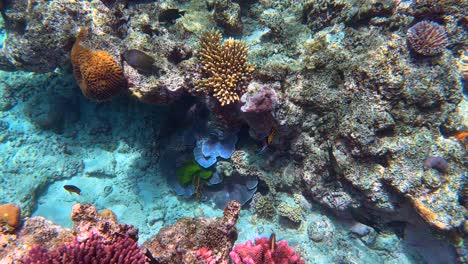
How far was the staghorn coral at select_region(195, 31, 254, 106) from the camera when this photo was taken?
477 centimetres

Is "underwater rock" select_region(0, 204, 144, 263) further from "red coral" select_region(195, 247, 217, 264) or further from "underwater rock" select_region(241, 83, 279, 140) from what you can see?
"underwater rock" select_region(241, 83, 279, 140)

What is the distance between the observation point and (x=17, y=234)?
4.36 metres

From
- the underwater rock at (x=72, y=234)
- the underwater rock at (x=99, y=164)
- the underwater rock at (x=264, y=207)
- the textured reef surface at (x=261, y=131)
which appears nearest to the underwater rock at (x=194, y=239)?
the textured reef surface at (x=261, y=131)

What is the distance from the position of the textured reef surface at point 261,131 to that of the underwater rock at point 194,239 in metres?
0.02

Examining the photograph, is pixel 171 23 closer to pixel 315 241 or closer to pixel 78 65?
pixel 78 65

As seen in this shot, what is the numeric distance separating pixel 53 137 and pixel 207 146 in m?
4.50

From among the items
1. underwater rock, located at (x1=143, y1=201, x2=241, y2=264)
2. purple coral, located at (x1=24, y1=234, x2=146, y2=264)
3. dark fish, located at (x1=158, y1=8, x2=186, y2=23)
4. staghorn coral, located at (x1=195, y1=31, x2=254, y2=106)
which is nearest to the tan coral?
underwater rock, located at (x1=143, y1=201, x2=241, y2=264)

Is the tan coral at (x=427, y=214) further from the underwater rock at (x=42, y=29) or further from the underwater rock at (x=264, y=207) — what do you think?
the underwater rock at (x=42, y=29)

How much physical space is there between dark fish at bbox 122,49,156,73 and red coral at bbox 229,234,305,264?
11.3ft

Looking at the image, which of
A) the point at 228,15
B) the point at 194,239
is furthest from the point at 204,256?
the point at 228,15

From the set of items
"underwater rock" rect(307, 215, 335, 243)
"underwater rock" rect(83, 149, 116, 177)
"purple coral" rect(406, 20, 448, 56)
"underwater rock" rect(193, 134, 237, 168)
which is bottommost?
"underwater rock" rect(83, 149, 116, 177)

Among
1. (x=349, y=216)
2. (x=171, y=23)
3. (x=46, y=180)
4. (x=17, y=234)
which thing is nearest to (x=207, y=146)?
(x=171, y=23)

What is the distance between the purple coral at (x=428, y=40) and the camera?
4516 millimetres

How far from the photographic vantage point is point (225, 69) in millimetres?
4824
